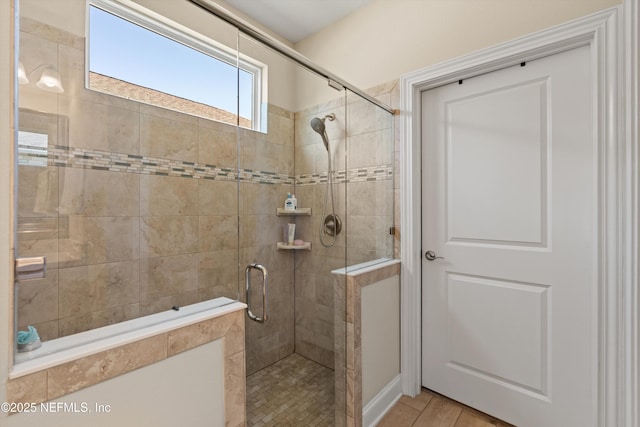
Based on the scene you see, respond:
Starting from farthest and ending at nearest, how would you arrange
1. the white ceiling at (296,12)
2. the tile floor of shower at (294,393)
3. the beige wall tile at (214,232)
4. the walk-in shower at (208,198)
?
1. the white ceiling at (296,12)
2. the beige wall tile at (214,232)
3. the tile floor of shower at (294,393)
4. the walk-in shower at (208,198)

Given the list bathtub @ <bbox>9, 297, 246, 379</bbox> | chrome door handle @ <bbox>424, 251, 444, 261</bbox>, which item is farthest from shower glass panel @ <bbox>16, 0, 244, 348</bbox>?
chrome door handle @ <bbox>424, 251, 444, 261</bbox>

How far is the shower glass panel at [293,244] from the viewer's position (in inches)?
57.4

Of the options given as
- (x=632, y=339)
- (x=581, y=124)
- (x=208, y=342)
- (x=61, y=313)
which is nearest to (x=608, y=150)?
(x=581, y=124)

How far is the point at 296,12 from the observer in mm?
2264

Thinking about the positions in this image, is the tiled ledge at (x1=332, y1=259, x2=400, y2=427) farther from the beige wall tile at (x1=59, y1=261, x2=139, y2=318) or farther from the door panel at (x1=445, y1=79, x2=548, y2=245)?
the beige wall tile at (x1=59, y1=261, x2=139, y2=318)

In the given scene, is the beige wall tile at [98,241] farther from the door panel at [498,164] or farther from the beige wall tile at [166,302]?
the door panel at [498,164]

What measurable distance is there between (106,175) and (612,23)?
256cm

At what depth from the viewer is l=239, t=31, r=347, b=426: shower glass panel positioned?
4.79ft

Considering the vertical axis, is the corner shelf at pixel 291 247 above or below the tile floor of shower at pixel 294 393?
above

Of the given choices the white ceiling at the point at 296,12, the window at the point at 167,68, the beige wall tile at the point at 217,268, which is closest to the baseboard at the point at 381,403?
the beige wall tile at the point at 217,268

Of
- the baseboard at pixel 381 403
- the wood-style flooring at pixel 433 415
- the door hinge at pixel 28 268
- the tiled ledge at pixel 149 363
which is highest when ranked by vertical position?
the door hinge at pixel 28 268

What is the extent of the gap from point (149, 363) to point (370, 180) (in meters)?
1.55

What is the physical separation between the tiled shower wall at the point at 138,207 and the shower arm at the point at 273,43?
0.95 ft

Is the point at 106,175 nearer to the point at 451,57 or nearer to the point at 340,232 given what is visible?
the point at 340,232
